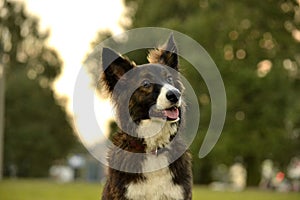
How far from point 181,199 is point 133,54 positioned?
79.4 ft

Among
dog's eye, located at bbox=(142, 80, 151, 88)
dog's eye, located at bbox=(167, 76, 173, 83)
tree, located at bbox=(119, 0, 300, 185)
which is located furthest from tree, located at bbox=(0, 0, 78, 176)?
dog's eye, located at bbox=(142, 80, 151, 88)

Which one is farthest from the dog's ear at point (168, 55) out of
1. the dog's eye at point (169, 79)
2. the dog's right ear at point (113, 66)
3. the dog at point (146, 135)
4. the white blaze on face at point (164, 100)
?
the white blaze on face at point (164, 100)

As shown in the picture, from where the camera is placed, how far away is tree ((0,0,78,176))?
189 ft

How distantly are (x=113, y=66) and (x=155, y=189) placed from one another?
4.77 ft

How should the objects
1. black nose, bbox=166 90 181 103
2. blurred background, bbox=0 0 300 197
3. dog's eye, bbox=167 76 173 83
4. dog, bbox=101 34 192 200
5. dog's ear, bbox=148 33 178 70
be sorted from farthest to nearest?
blurred background, bbox=0 0 300 197 < dog's ear, bbox=148 33 178 70 < dog's eye, bbox=167 76 173 83 < dog, bbox=101 34 192 200 < black nose, bbox=166 90 181 103

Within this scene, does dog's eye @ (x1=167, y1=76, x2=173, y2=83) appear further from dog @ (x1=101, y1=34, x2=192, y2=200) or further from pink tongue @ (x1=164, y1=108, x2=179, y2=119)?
pink tongue @ (x1=164, y1=108, x2=179, y2=119)

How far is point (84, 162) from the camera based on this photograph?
75125 mm

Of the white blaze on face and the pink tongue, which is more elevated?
the white blaze on face

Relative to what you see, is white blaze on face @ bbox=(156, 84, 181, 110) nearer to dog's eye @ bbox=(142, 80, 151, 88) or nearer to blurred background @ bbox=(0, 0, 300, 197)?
dog's eye @ bbox=(142, 80, 151, 88)

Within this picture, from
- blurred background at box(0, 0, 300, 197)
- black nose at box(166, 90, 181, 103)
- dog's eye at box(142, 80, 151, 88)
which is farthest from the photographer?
blurred background at box(0, 0, 300, 197)

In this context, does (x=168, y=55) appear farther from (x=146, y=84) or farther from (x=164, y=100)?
(x=164, y=100)

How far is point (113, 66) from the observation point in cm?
738

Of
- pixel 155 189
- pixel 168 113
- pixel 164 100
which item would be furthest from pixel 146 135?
pixel 155 189

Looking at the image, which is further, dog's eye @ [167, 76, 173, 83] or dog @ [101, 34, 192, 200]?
dog's eye @ [167, 76, 173, 83]
